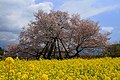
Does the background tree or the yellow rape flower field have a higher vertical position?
the background tree

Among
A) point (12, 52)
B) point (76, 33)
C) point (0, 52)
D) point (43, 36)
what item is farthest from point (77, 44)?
point (0, 52)

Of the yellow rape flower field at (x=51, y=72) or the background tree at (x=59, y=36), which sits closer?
the yellow rape flower field at (x=51, y=72)

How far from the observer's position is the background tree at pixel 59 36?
32281 millimetres

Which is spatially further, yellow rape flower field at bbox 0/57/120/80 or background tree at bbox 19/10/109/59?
background tree at bbox 19/10/109/59

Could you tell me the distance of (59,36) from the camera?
1275 inches

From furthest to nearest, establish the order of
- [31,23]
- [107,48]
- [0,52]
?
1. [0,52]
2. [31,23]
3. [107,48]

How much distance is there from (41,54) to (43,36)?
173 cm

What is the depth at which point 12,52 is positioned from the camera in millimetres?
33125

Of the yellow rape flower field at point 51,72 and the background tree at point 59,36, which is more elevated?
the background tree at point 59,36

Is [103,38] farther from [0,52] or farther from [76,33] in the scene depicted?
[0,52]

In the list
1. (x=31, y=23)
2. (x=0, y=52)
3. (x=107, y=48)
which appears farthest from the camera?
(x=0, y=52)

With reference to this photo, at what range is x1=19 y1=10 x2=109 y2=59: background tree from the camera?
1271 inches

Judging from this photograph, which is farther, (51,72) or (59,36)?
(59,36)

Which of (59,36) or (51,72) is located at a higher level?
(59,36)
